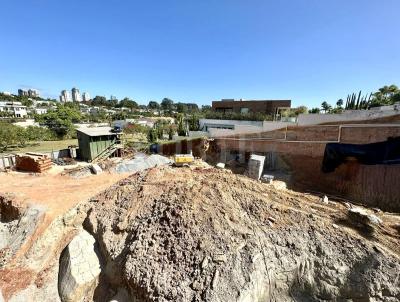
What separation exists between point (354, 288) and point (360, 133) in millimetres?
8885

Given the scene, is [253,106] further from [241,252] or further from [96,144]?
[241,252]

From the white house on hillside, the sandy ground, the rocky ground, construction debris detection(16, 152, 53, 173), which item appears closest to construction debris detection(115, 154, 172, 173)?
the sandy ground

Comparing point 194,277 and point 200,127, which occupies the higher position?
point 200,127

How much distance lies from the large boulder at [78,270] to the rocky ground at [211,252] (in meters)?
0.03

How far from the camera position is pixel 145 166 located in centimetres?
1365

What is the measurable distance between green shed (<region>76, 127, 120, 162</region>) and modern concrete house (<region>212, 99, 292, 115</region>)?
62.6 ft

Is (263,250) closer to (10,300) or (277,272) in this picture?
(277,272)

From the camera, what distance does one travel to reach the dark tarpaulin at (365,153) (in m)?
8.97

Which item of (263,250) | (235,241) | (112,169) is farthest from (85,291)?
(112,169)

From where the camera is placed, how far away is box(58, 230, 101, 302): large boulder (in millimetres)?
5895

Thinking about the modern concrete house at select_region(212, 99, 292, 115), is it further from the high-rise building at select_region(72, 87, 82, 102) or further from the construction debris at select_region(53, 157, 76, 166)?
the high-rise building at select_region(72, 87, 82, 102)

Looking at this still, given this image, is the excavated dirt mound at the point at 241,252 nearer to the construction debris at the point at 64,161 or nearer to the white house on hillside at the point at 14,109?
the construction debris at the point at 64,161

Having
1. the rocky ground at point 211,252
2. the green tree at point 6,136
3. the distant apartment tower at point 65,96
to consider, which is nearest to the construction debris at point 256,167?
the rocky ground at point 211,252

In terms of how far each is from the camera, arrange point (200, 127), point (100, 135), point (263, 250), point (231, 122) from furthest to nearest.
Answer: point (200, 127) < point (231, 122) < point (100, 135) < point (263, 250)
